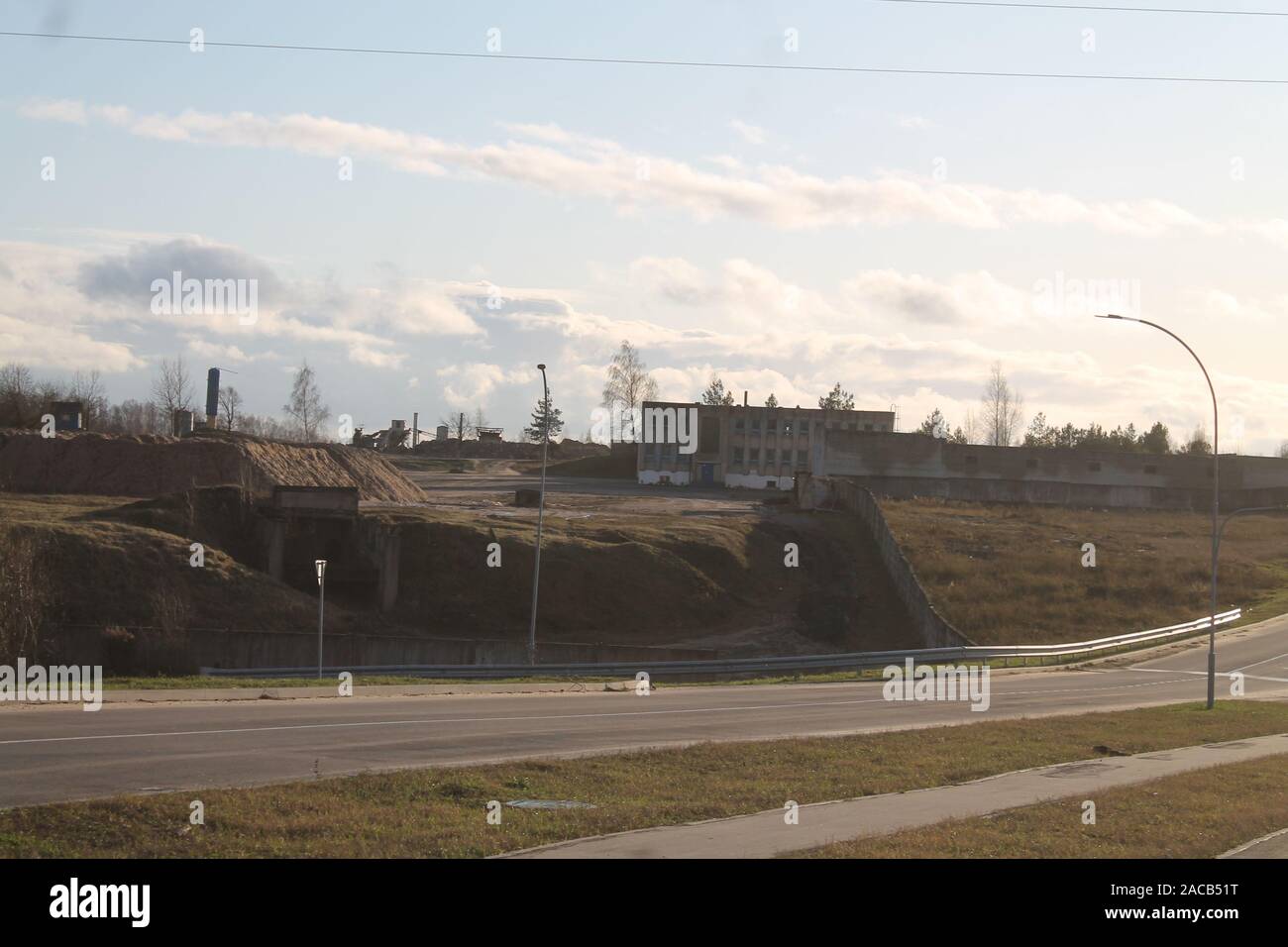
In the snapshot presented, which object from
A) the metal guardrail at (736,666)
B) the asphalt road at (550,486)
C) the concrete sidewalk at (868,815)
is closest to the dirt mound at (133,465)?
the asphalt road at (550,486)

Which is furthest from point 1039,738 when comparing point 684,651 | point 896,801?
point 684,651

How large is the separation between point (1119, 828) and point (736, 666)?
100 feet

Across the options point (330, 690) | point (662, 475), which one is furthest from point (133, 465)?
point (662, 475)

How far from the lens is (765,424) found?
4710 inches

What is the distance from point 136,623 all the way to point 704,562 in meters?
26.9

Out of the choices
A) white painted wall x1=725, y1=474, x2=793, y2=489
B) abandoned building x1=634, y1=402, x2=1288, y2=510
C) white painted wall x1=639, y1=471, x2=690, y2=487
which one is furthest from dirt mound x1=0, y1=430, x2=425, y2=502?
white painted wall x1=725, y1=474, x2=793, y2=489

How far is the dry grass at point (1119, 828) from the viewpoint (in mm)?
12445

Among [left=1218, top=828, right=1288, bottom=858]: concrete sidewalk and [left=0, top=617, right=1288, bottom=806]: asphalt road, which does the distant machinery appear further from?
[left=1218, top=828, right=1288, bottom=858]: concrete sidewalk

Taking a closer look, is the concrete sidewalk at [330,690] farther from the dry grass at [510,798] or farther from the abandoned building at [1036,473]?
the abandoned building at [1036,473]

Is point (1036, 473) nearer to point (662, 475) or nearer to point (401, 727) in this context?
point (662, 475)

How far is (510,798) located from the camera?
15023mm
